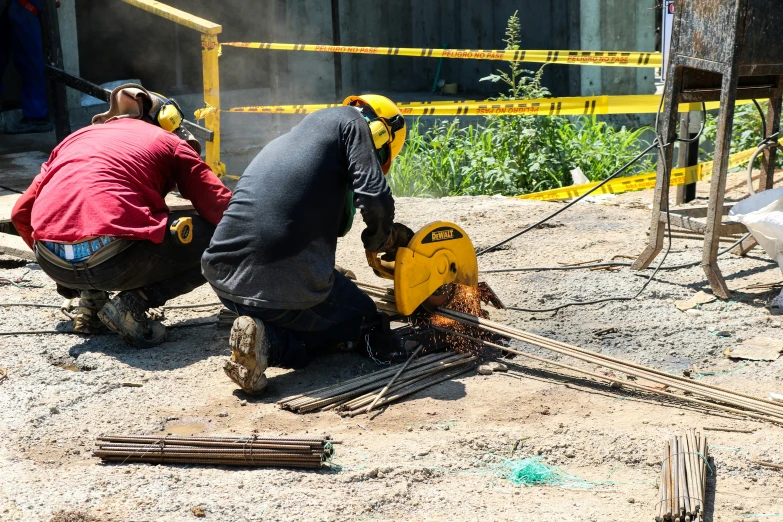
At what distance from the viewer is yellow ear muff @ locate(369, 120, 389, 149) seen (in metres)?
4.61

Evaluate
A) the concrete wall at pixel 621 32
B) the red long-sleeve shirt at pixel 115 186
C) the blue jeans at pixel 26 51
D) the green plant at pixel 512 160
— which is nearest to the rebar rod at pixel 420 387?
the red long-sleeve shirt at pixel 115 186

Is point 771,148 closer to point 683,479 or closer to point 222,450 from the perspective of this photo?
point 683,479

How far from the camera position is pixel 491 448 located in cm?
381

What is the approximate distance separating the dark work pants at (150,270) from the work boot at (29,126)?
6.57 metres

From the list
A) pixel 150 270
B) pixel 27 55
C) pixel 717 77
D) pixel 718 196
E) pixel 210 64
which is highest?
pixel 27 55

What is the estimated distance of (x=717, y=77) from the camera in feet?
19.9

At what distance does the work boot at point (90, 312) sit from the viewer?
5.25 meters

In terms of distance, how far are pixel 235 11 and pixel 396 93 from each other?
282 centimetres

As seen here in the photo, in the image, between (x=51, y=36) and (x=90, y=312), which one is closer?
(x=90, y=312)

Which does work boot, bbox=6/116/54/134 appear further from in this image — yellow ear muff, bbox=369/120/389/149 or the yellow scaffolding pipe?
yellow ear muff, bbox=369/120/389/149

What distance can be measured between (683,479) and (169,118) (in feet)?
11.4

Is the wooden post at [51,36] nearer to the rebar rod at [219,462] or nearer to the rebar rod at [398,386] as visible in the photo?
the rebar rod at [398,386]

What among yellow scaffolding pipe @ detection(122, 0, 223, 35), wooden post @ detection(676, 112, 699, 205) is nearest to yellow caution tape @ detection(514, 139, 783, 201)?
wooden post @ detection(676, 112, 699, 205)

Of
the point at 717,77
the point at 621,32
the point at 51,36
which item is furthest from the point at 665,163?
the point at 621,32
